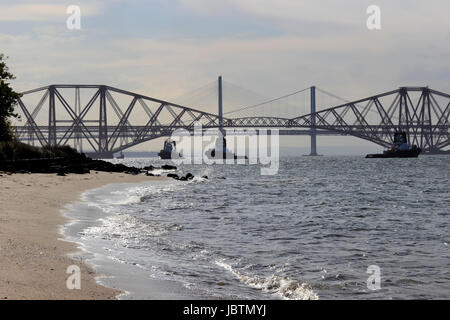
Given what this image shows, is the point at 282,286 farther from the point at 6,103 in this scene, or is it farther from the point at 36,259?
the point at 6,103

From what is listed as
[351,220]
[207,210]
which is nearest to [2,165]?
[207,210]

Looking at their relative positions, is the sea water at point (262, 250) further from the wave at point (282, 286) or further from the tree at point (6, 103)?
the tree at point (6, 103)

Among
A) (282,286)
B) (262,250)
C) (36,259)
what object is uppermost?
(36,259)

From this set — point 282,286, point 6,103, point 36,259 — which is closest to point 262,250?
point 282,286

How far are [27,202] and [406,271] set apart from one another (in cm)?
1333

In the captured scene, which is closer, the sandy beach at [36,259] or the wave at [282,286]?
the sandy beach at [36,259]

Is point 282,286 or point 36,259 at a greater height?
point 36,259

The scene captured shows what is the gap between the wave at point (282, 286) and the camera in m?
10.7

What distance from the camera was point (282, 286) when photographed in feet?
37.1

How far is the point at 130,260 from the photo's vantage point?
1282cm

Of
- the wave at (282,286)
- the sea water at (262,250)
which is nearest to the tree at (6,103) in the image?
the sea water at (262,250)

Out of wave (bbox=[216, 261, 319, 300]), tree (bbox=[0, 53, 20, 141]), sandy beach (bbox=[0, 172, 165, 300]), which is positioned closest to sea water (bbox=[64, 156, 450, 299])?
wave (bbox=[216, 261, 319, 300])

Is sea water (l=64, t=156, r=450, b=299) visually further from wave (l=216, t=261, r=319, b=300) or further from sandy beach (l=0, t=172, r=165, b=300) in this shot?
sandy beach (l=0, t=172, r=165, b=300)
